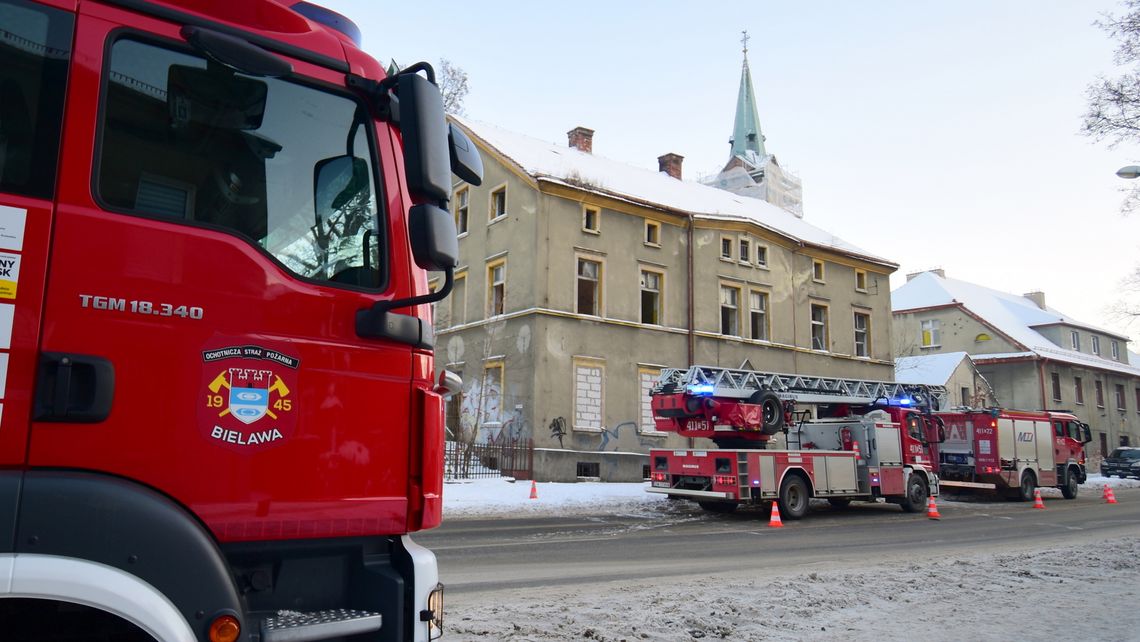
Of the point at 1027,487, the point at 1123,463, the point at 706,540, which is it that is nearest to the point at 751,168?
the point at 1123,463

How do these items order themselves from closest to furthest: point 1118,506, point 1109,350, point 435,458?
point 435,458 → point 1118,506 → point 1109,350

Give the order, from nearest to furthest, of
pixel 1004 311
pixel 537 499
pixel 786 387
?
pixel 786 387
pixel 537 499
pixel 1004 311

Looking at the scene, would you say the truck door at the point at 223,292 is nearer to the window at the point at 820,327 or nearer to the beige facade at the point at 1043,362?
the window at the point at 820,327

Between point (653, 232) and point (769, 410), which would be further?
point (653, 232)

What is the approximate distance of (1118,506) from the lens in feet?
73.3

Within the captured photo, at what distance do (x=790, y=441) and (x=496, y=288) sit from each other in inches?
476

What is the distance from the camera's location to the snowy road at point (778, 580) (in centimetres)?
614

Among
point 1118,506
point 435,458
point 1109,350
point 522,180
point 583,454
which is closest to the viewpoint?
point 435,458

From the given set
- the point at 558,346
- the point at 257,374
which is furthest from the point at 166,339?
the point at 558,346

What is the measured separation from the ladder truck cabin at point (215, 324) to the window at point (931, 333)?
2137 inches

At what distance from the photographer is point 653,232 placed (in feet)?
93.0

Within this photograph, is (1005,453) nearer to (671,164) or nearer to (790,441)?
(790,441)

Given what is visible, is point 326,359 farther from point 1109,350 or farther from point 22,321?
point 1109,350

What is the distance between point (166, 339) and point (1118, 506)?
26229 mm
